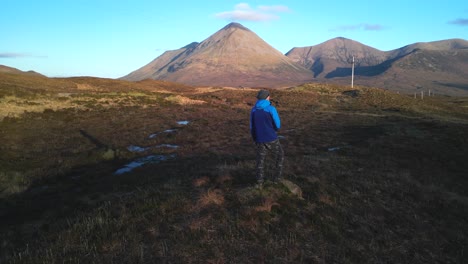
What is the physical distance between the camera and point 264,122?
1080 cm

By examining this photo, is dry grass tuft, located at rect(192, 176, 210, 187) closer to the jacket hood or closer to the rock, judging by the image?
the rock

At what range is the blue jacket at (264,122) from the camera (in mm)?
10672

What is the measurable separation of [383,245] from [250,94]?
2461 inches

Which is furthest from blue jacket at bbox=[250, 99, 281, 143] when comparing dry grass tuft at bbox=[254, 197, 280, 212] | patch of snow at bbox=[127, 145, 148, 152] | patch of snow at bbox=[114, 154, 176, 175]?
patch of snow at bbox=[127, 145, 148, 152]

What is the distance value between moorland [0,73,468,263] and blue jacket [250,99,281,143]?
1.60m

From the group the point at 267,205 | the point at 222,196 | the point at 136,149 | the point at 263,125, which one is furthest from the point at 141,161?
the point at 267,205

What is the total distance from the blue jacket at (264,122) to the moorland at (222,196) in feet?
5.25

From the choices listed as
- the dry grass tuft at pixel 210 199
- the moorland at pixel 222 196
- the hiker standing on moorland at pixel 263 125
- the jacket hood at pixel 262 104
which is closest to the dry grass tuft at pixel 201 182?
the moorland at pixel 222 196

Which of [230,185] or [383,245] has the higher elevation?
[230,185]

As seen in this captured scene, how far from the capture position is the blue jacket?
10.7 m

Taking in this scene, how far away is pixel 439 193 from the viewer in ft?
47.5

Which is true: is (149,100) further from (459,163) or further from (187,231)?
(187,231)

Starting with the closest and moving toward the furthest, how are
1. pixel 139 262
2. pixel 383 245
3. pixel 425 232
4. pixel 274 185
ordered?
pixel 139 262 < pixel 383 245 < pixel 425 232 < pixel 274 185

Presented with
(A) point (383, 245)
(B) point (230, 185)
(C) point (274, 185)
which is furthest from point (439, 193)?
(B) point (230, 185)
